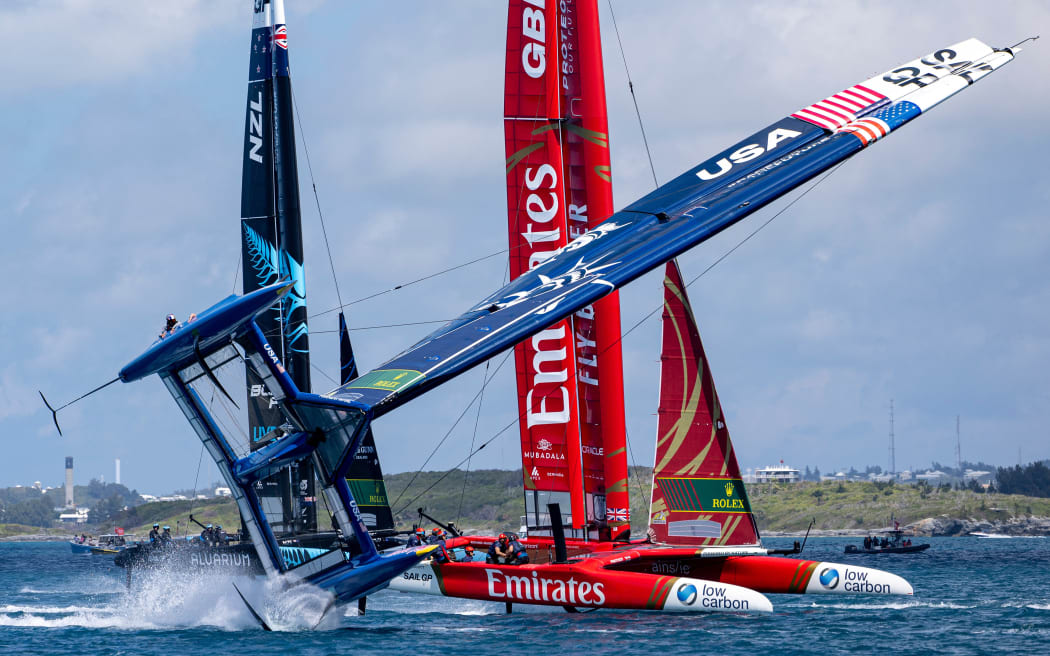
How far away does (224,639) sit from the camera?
18.9 m

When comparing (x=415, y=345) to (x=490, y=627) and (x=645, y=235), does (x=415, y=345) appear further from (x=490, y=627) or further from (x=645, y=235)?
(x=490, y=627)

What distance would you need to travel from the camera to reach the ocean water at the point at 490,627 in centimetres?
1795

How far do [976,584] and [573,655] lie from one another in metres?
20.8

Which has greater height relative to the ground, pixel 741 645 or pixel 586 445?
pixel 586 445

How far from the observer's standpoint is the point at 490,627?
20766 mm

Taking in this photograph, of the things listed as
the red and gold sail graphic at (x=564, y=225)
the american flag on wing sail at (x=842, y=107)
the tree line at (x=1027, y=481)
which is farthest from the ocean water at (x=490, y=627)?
the tree line at (x=1027, y=481)

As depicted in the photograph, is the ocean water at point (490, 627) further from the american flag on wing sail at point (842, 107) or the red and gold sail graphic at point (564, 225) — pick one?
the american flag on wing sail at point (842, 107)

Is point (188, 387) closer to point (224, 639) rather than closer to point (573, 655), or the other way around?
point (224, 639)

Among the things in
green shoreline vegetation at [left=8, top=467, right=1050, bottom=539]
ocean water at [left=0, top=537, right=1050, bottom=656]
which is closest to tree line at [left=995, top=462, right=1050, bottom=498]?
green shoreline vegetation at [left=8, top=467, right=1050, bottom=539]

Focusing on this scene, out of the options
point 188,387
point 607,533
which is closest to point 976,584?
point 607,533

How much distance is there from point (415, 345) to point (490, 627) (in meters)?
4.84

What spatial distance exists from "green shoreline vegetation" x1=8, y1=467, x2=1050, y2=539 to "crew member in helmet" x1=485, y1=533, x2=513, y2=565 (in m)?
72.0

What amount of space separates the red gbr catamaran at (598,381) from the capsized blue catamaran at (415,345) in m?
0.52

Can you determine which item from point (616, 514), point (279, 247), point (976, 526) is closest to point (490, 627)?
point (616, 514)
